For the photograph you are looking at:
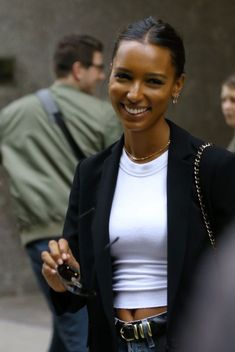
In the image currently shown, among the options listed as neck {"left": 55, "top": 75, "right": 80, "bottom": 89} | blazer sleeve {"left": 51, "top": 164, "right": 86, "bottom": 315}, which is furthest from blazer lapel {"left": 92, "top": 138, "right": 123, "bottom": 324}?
neck {"left": 55, "top": 75, "right": 80, "bottom": 89}

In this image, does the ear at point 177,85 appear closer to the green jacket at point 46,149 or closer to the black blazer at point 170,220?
the black blazer at point 170,220

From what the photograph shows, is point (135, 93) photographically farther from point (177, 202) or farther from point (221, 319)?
point (221, 319)

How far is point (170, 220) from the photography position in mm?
3096

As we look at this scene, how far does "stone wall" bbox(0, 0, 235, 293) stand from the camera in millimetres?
8891

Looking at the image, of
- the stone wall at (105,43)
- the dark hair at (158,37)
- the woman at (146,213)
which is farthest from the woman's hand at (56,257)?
the stone wall at (105,43)

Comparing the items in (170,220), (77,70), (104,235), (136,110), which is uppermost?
(136,110)

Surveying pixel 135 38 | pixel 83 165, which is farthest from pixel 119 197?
pixel 135 38

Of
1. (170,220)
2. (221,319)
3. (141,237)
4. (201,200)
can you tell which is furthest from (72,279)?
(221,319)

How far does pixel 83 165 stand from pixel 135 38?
0.49m

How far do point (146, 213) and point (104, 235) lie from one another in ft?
0.52

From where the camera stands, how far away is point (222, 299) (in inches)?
93.4

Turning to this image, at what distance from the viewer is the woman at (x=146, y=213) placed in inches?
121

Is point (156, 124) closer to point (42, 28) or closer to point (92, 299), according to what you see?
point (92, 299)

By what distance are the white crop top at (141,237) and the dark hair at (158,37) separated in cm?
31
